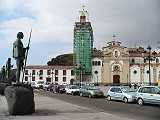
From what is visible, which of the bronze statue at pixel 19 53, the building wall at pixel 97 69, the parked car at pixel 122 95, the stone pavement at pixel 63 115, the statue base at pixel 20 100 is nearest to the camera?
the stone pavement at pixel 63 115

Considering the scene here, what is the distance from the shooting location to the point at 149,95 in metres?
29.8

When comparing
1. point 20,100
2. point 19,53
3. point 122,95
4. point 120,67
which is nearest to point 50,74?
point 120,67

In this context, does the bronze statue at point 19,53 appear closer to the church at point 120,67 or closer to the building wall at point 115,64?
the church at point 120,67

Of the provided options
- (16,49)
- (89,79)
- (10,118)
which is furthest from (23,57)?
(89,79)

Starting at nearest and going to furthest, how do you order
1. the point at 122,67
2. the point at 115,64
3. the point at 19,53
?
1. the point at 19,53
2. the point at 122,67
3. the point at 115,64

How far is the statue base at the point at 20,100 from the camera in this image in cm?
1697

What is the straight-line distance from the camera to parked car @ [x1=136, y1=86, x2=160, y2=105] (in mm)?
29156

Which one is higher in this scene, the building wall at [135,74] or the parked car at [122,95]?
the building wall at [135,74]

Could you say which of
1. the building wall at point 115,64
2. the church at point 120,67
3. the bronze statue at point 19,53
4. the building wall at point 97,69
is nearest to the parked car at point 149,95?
the bronze statue at point 19,53

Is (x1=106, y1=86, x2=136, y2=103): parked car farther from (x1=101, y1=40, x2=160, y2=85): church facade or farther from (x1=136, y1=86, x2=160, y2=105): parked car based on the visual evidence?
(x1=101, y1=40, x2=160, y2=85): church facade

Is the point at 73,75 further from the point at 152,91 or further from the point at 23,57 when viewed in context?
the point at 23,57

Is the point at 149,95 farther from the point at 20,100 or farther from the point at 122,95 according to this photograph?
the point at 20,100

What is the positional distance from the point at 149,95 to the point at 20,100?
49.1 feet

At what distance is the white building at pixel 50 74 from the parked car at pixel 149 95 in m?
111
